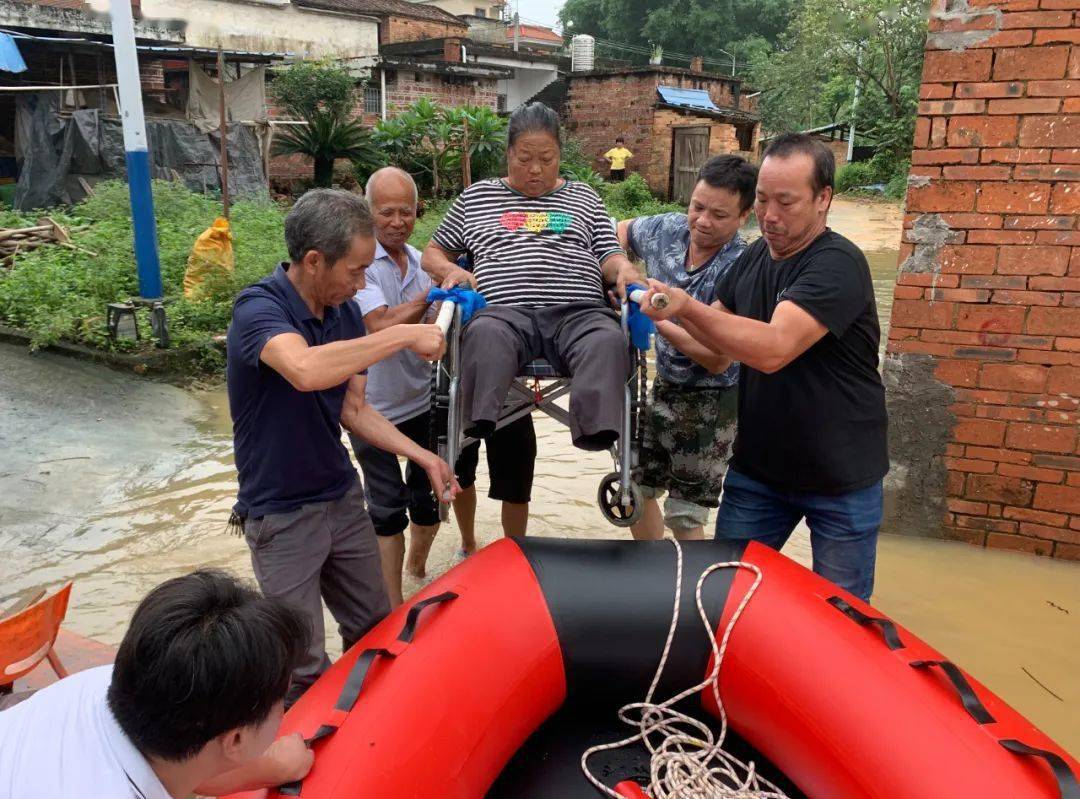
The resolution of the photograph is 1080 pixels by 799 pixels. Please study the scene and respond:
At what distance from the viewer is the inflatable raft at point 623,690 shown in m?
1.65

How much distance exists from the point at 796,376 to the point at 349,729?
1.37m

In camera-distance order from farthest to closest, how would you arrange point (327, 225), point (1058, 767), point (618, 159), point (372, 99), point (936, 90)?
point (618, 159)
point (372, 99)
point (936, 90)
point (327, 225)
point (1058, 767)

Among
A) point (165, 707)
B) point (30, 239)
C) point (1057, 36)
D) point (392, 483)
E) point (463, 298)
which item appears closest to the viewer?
point (165, 707)

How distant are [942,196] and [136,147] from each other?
17.2ft

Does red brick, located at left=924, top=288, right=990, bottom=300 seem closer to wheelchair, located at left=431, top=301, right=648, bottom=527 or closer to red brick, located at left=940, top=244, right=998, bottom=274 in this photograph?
red brick, located at left=940, top=244, right=998, bottom=274

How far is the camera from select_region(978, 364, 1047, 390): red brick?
3.42m

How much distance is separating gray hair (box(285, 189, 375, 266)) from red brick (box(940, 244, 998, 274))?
2.56 meters

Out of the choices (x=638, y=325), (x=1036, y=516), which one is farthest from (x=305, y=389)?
(x=1036, y=516)

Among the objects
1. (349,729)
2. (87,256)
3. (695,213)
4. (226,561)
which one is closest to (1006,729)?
(349,729)

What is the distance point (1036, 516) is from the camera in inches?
140

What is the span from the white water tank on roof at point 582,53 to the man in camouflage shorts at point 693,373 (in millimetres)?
16998

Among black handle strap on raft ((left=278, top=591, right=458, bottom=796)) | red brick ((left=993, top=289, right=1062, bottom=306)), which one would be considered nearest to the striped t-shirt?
black handle strap on raft ((left=278, top=591, right=458, bottom=796))

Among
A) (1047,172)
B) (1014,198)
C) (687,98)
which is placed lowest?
(1014,198)

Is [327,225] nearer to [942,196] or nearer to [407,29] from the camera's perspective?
[942,196]
